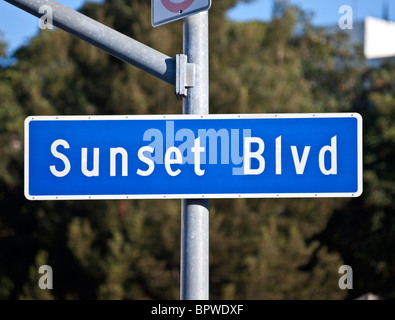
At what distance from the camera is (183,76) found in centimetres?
355

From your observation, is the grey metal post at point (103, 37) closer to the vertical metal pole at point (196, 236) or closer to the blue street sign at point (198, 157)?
the vertical metal pole at point (196, 236)

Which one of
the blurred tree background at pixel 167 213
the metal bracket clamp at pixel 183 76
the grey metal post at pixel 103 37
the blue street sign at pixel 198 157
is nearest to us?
the blue street sign at pixel 198 157

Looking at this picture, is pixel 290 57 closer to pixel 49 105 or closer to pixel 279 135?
pixel 49 105

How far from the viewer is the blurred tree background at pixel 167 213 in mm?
19953

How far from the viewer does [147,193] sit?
11.2ft

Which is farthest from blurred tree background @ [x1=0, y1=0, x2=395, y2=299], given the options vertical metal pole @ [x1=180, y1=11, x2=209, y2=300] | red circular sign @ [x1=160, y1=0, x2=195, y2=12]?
vertical metal pole @ [x1=180, y1=11, x2=209, y2=300]

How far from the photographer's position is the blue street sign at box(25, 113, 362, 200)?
11.2 ft

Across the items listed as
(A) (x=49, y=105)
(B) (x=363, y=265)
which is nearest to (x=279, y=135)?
(A) (x=49, y=105)

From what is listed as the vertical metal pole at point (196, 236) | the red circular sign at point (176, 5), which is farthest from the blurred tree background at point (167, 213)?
the vertical metal pole at point (196, 236)

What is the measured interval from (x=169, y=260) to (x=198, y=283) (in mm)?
17116

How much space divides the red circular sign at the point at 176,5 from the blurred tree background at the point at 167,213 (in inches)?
626

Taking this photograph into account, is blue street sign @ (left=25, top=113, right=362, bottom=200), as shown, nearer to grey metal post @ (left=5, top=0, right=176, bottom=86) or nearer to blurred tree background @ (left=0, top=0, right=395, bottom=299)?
grey metal post @ (left=5, top=0, right=176, bottom=86)

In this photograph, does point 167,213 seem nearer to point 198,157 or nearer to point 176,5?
point 176,5
